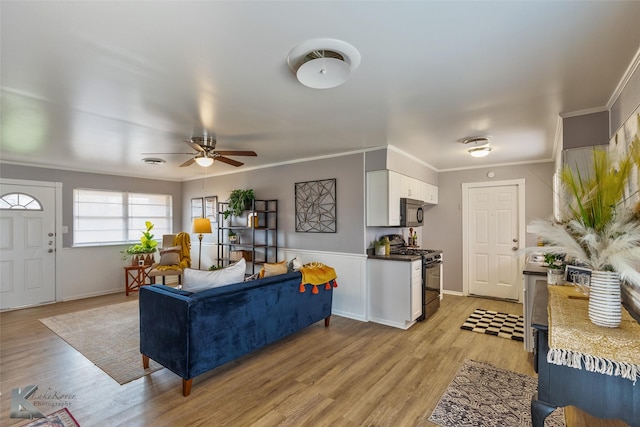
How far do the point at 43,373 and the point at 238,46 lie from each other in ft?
11.1

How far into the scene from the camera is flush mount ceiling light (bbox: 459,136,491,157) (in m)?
3.49

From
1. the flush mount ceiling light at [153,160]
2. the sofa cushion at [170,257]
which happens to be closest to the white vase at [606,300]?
the flush mount ceiling light at [153,160]

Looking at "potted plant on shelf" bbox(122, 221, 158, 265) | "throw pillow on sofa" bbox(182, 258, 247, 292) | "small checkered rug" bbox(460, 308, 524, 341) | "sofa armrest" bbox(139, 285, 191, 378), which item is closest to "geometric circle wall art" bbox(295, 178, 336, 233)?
"throw pillow on sofa" bbox(182, 258, 247, 292)

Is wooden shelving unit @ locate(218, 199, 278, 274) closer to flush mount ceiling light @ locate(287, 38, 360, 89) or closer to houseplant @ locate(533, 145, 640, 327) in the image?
flush mount ceiling light @ locate(287, 38, 360, 89)

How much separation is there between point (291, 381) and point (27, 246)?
203 inches

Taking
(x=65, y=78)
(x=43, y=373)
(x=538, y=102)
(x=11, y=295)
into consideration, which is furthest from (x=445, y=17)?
(x=11, y=295)

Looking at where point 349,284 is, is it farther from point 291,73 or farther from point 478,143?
point 291,73

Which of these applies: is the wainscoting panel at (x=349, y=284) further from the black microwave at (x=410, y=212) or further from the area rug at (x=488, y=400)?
the area rug at (x=488, y=400)

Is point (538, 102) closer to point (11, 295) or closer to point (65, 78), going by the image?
point (65, 78)

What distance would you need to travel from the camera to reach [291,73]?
197cm

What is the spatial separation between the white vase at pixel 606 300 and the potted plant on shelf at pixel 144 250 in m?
6.53

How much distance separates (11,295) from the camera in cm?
470

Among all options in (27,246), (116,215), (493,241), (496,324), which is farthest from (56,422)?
(493,241)

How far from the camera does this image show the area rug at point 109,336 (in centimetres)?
286
